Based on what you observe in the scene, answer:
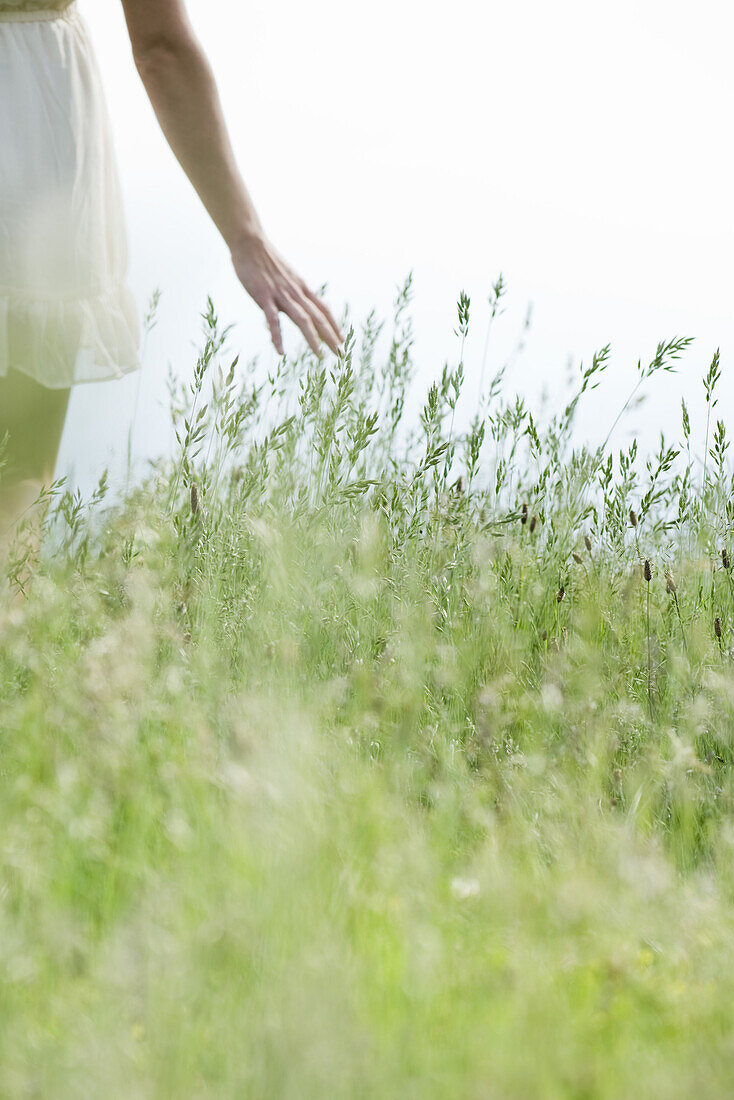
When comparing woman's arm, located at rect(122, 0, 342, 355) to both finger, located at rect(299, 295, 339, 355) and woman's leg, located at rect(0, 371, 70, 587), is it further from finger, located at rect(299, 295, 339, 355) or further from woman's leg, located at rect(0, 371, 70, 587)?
woman's leg, located at rect(0, 371, 70, 587)

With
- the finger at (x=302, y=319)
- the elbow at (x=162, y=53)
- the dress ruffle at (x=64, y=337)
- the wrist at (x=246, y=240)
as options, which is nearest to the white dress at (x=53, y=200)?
the dress ruffle at (x=64, y=337)

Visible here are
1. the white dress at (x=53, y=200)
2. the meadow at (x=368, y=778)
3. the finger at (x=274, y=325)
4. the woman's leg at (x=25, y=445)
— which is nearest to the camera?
the meadow at (x=368, y=778)

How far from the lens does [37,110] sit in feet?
6.72

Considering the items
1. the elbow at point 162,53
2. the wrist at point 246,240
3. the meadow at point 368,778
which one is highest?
the elbow at point 162,53

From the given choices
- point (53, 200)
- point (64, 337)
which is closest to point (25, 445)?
point (64, 337)

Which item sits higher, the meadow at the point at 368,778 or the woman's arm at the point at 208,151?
the woman's arm at the point at 208,151

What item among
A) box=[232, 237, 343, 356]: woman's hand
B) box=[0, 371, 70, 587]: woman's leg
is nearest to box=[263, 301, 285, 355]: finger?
box=[232, 237, 343, 356]: woman's hand

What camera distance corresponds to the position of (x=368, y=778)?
1.53 m

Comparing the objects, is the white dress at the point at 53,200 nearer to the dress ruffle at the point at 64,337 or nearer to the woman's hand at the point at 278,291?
the dress ruffle at the point at 64,337

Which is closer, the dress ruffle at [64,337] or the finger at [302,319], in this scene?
the finger at [302,319]

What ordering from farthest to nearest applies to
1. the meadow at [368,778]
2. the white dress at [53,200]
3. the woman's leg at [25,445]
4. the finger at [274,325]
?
1. the woman's leg at [25,445]
2. the white dress at [53,200]
3. the finger at [274,325]
4. the meadow at [368,778]

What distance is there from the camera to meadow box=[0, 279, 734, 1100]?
101cm

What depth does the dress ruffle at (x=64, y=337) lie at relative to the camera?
2102mm

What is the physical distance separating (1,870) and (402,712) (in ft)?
2.66
